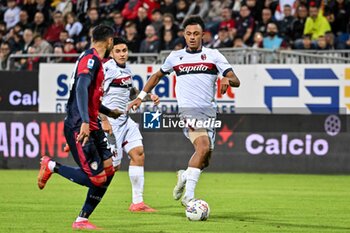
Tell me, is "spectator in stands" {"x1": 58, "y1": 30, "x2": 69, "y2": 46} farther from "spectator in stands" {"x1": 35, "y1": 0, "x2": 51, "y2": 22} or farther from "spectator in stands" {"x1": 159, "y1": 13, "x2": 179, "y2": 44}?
"spectator in stands" {"x1": 159, "y1": 13, "x2": 179, "y2": 44}

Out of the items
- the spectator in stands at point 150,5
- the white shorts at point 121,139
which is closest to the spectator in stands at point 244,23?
the spectator in stands at point 150,5

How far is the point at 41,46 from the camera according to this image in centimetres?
2720

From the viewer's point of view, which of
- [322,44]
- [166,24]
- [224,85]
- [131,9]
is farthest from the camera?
[131,9]

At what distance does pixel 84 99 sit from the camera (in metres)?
11.2

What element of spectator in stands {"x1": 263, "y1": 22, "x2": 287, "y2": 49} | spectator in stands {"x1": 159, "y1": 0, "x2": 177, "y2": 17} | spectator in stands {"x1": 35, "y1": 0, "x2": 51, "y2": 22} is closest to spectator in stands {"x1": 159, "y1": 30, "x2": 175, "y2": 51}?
spectator in stands {"x1": 159, "y1": 0, "x2": 177, "y2": 17}

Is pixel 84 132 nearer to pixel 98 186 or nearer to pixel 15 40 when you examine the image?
pixel 98 186

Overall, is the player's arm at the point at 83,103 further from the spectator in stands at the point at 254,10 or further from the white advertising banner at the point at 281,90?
the spectator in stands at the point at 254,10

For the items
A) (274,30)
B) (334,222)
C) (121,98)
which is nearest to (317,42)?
(274,30)

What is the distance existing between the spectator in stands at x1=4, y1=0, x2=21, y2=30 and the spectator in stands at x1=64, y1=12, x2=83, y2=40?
6.54 feet

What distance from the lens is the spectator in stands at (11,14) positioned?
30.0 meters

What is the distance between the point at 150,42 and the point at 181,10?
6.60 feet

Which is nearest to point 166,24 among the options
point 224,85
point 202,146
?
point 202,146

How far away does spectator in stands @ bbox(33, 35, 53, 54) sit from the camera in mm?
27078

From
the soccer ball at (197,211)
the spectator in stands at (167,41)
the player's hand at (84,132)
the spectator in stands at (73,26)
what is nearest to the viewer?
the player's hand at (84,132)
